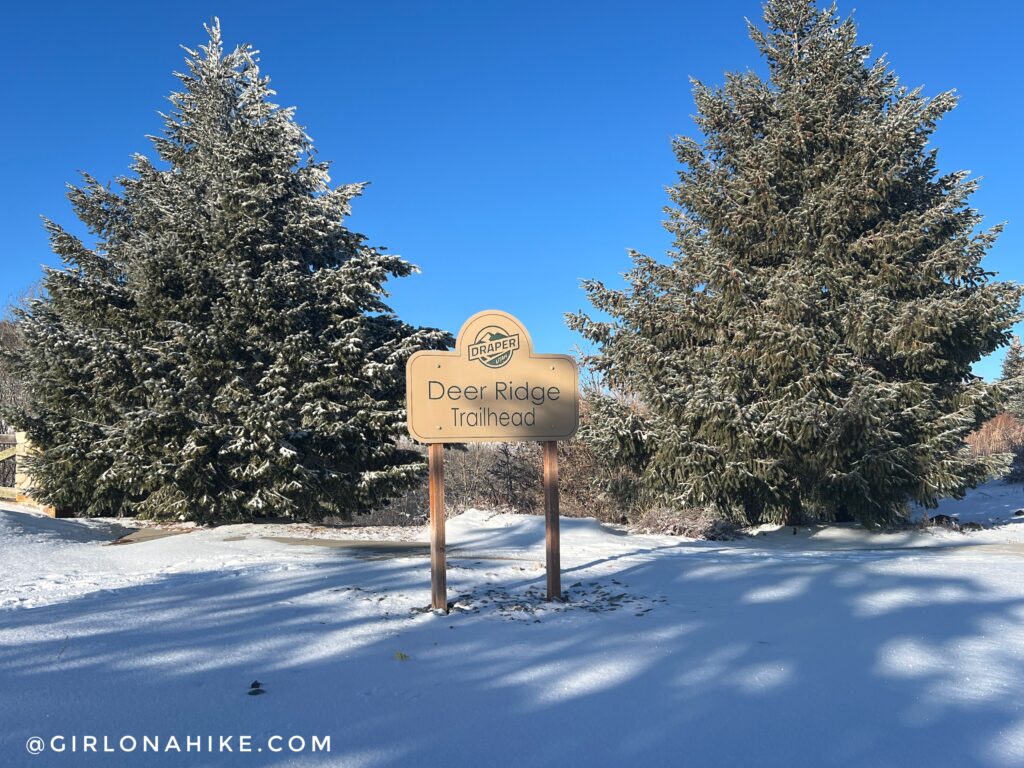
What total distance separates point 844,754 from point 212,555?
7484 millimetres

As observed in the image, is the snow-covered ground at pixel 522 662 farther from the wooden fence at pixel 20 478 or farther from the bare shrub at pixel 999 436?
the bare shrub at pixel 999 436

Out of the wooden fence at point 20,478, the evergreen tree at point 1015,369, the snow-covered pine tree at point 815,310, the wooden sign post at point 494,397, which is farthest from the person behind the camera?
the evergreen tree at point 1015,369

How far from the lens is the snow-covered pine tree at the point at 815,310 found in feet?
41.9

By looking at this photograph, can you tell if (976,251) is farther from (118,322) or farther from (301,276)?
(118,322)

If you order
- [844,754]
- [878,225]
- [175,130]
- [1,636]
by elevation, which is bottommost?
[844,754]

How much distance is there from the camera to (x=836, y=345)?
1314cm

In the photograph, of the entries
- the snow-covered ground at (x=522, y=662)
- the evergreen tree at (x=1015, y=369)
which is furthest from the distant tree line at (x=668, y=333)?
the evergreen tree at (x=1015, y=369)

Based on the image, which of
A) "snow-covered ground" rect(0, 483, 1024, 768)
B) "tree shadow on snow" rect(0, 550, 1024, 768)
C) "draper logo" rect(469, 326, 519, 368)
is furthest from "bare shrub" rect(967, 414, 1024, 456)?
"draper logo" rect(469, 326, 519, 368)

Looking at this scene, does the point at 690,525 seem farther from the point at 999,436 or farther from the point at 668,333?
the point at 999,436

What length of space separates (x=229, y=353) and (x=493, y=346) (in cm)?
907

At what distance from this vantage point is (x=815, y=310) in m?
13.2

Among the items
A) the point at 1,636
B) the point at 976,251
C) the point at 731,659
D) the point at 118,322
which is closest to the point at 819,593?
the point at 731,659

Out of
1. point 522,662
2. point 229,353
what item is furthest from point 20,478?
point 522,662

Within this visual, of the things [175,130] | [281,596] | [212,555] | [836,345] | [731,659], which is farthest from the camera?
[175,130]
